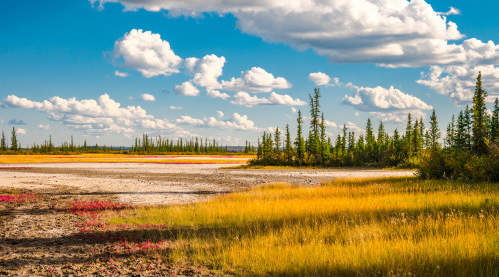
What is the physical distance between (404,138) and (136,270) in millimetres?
66604

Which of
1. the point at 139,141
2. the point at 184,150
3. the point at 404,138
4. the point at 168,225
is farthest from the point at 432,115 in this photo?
the point at 139,141

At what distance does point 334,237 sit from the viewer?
9320mm

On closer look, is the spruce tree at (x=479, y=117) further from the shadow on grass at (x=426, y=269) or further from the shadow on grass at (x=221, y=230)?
the shadow on grass at (x=426, y=269)

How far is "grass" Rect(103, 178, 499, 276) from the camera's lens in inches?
277

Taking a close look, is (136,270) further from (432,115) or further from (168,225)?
(432,115)

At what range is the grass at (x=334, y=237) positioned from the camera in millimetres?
7023

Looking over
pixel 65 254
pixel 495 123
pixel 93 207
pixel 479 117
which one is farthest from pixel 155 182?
pixel 495 123

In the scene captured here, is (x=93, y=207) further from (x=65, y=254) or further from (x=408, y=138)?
(x=408, y=138)

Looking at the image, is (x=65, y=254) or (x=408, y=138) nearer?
(x=65, y=254)

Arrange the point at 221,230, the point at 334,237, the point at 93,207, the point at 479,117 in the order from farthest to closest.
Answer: the point at 479,117, the point at 93,207, the point at 221,230, the point at 334,237

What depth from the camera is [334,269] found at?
704cm

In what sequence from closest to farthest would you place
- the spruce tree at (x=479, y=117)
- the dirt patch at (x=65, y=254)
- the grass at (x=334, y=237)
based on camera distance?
the grass at (x=334, y=237) → the dirt patch at (x=65, y=254) → the spruce tree at (x=479, y=117)

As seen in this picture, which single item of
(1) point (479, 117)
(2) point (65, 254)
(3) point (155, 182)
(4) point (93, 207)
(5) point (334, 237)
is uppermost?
(1) point (479, 117)

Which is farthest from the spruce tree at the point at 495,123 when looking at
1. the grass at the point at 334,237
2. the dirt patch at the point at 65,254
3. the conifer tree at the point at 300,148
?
the dirt patch at the point at 65,254
